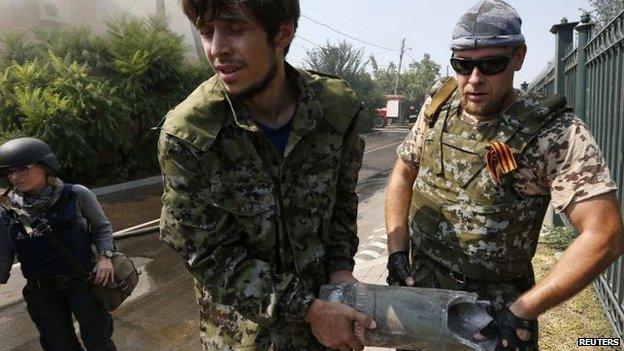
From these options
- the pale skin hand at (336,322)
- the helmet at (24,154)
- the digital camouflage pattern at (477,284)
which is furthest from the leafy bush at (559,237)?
the helmet at (24,154)

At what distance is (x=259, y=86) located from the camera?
1.59 meters

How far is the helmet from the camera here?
2.80 meters

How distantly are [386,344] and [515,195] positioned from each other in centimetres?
79

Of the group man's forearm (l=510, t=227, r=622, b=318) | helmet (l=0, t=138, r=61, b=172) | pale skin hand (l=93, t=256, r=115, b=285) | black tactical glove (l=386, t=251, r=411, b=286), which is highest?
helmet (l=0, t=138, r=61, b=172)

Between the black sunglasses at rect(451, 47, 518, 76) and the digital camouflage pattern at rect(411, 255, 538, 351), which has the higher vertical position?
the black sunglasses at rect(451, 47, 518, 76)

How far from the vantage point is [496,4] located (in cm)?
194

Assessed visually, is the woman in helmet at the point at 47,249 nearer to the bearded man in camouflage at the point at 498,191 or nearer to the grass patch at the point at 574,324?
the bearded man in camouflage at the point at 498,191

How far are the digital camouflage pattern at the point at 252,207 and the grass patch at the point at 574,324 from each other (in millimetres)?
2094

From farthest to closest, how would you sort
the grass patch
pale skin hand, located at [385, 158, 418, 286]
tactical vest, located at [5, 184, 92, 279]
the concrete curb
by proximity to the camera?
the concrete curb < the grass patch < tactical vest, located at [5, 184, 92, 279] < pale skin hand, located at [385, 158, 418, 286]

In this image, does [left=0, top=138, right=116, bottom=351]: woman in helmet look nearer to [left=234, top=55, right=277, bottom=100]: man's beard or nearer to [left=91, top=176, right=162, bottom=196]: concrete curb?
[left=234, top=55, right=277, bottom=100]: man's beard

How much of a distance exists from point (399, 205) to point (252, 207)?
35.9 inches

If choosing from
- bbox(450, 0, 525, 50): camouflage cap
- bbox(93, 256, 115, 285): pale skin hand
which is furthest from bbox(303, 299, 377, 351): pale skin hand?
bbox(93, 256, 115, 285): pale skin hand

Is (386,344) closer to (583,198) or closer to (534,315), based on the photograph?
(534,315)

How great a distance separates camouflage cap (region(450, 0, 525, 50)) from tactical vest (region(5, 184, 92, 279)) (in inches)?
93.3
